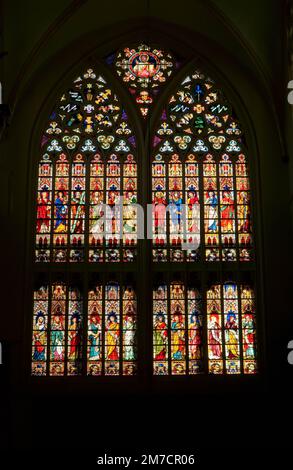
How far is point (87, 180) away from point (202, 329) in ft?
12.2

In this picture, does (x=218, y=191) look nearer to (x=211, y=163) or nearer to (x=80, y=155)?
(x=211, y=163)

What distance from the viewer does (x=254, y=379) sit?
1262 cm

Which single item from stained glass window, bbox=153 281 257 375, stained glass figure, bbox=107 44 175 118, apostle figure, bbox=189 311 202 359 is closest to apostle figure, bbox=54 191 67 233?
stained glass window, bbox=153 281 257 375

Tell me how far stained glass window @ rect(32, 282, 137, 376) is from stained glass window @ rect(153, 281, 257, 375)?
55cm

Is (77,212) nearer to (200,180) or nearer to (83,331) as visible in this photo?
(83,331)

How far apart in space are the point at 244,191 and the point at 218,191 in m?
0.51

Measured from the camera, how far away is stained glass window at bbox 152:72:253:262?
13.4 meters

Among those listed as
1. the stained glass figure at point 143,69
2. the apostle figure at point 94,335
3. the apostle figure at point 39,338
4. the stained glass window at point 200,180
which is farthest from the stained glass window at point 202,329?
the stained glass figure at point 143,69

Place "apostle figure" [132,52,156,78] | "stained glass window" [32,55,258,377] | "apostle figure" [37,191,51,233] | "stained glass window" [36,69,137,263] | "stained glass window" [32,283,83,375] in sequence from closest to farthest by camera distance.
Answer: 1. "stained glass window" [32,283,83,375]
2. "stained glass window" [32,55,258,377]
3. "stained glass window" [36,69,137,263]
4. "apostle figure" [37,191,51,233]
5. "apostle figure" [132,52,156,78]

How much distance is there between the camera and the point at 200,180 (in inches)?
542

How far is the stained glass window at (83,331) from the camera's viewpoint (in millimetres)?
12758

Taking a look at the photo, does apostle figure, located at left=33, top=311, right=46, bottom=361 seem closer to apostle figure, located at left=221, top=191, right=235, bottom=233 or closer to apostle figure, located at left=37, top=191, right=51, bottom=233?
apostle figure, located at left=37, top=191, right=51, bottom=233

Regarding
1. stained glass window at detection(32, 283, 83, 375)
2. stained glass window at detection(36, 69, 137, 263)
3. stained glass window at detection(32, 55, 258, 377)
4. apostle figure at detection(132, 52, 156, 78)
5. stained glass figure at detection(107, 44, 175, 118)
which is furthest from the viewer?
apostle figure at detection(132, 52, 156, 78)

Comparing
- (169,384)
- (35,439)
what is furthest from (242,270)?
(35,439)
